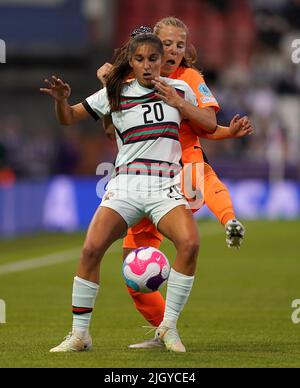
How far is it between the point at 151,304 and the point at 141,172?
43.0 inches

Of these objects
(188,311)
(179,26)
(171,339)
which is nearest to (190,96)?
(179,26)

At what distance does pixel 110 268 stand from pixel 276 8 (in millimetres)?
18630

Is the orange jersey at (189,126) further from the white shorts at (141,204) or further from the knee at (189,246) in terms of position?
the knee at (189,246)

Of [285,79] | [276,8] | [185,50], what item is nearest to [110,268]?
[185,50]

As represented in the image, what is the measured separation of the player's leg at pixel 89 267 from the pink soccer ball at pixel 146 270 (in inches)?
8.1

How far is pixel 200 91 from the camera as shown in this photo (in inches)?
360

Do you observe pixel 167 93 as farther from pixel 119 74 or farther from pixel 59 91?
pixel 59 91

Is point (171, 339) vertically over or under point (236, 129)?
under

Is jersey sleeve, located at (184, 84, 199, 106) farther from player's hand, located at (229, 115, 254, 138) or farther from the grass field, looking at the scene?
the grass field

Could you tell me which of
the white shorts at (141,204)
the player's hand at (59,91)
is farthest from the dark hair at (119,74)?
the white shorts at (141,204)

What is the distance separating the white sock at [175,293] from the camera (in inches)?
349

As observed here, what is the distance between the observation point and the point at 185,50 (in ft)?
30.7

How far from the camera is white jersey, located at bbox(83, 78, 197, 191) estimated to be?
8.88 m
